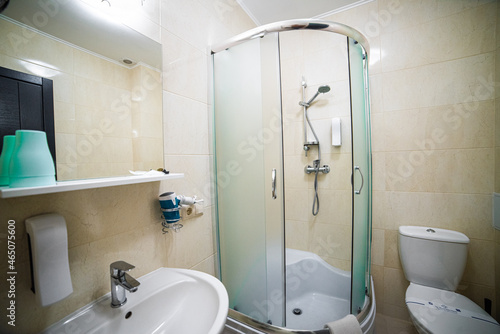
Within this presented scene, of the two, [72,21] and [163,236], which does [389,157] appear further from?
[72,21]

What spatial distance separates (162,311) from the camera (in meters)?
0.76

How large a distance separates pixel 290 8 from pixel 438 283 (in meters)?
2.34

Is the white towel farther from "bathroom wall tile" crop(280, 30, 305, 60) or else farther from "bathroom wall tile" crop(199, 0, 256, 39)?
"bathroom wall tile" crop(199, 0, 256, 39)

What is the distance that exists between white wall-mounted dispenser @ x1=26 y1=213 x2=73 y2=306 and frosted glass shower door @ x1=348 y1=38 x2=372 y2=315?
4.63ft

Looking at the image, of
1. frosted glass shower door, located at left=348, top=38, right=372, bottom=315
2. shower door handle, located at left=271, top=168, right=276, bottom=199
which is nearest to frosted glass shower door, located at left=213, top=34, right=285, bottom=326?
shower door handle, located at left=271, top=168, right=276, bottom=199

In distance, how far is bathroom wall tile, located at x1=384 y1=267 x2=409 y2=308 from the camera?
152 cm

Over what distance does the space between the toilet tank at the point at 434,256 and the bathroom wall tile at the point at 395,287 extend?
0.14 meters

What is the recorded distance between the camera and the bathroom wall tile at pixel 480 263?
130 cm

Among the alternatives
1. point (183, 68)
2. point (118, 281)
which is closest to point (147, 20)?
point (183, 68)

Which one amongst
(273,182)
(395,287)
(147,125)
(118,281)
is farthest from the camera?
(395,287)

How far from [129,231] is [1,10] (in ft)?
2.49

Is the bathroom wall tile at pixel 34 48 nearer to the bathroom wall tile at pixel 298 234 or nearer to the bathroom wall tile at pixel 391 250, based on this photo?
the bathroom wall tile at pixel 298 234

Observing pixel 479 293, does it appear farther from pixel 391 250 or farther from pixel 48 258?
pixel 48 258

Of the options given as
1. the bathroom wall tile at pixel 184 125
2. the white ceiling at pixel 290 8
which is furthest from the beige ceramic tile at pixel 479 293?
the white ceiling at pixel 290 8
